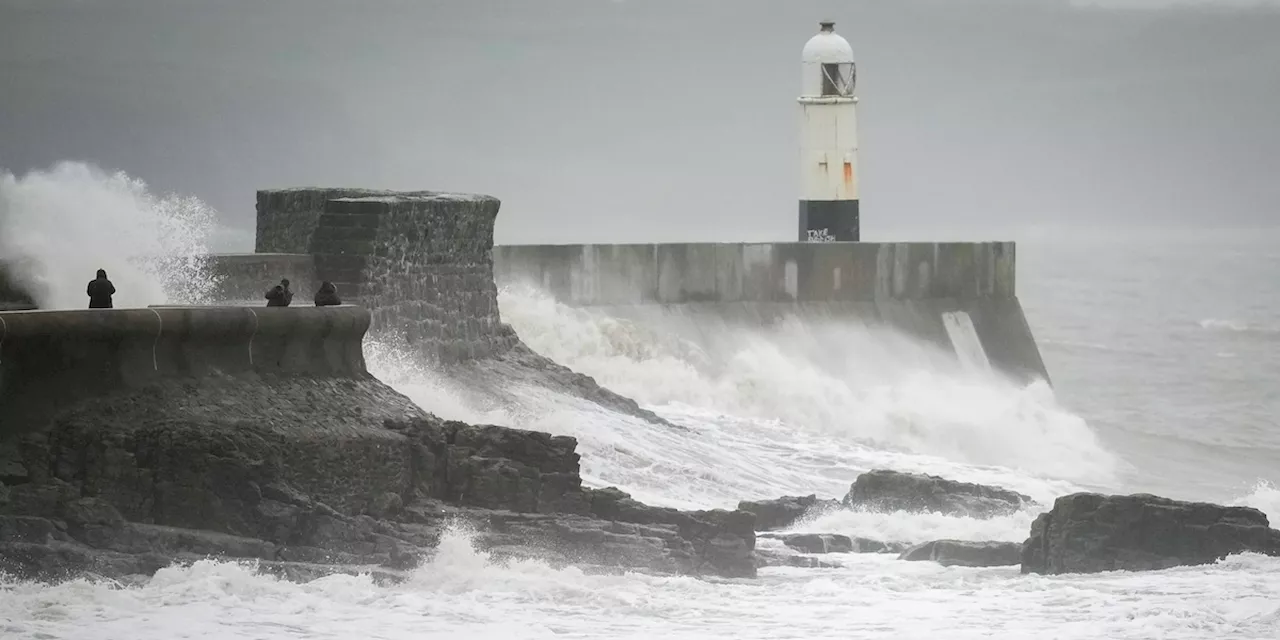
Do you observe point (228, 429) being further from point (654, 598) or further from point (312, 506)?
point (654, 598)

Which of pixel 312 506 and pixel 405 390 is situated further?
pixel 405 390

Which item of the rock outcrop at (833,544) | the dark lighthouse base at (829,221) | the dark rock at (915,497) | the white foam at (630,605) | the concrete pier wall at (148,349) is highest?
the dark lighthouse base at (829,221)

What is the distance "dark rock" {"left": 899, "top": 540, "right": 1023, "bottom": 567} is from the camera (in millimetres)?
13203

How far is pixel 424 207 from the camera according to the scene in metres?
15.7

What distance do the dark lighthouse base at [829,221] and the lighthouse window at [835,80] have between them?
1130mm

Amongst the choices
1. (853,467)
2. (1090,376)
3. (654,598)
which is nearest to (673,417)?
(853,467)

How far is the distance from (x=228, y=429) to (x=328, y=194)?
6285 mm

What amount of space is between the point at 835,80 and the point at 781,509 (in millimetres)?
10347

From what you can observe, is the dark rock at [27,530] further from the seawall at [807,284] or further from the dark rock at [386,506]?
the seawall at [807,284]

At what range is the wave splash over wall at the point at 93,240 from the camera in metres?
13.4

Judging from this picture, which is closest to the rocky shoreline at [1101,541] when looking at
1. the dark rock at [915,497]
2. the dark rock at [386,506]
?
the dark rock at [915,497]

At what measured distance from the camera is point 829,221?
23.6 metres

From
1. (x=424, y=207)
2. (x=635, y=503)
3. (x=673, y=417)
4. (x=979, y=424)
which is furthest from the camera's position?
(x=979, y=424)

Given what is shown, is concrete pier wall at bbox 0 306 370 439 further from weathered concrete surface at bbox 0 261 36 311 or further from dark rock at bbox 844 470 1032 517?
dark rock at bbox 844 470 1032 517
